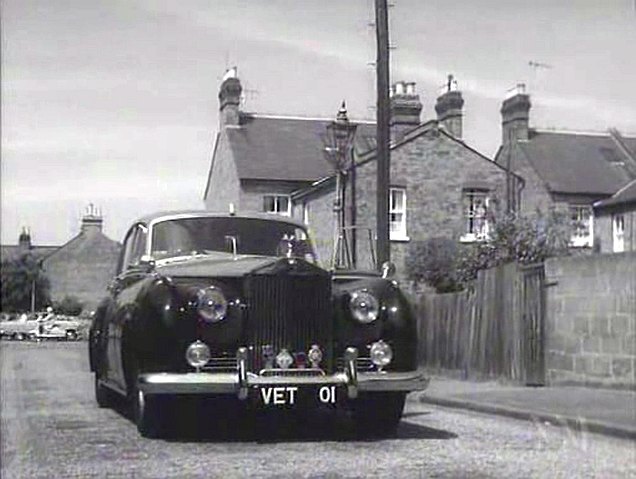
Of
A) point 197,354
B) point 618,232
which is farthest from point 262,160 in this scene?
point 618,232

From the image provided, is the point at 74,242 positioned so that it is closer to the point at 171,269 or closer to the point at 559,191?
the point at 171,269

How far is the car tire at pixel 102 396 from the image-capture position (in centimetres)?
658

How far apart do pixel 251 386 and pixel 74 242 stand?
1358 mm

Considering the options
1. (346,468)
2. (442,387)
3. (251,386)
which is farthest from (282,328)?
(442,387)

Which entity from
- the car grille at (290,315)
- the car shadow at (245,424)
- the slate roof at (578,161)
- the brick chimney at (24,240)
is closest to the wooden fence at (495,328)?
the car shadow at (245,424)

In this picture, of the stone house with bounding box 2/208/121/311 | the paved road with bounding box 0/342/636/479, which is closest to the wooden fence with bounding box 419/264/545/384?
the paved road with bounding box 0/342/636/479

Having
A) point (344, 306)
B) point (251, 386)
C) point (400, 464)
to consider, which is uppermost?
point (344, 306)

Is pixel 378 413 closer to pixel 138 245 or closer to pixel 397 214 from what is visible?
pixel 397 214

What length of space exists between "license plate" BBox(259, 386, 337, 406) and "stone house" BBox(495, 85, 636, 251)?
129 centimetres

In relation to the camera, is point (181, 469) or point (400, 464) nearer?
point (181, 469)

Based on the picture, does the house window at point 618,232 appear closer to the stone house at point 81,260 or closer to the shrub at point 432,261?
the shrub at point 432,261

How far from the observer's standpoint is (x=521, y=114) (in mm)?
4859

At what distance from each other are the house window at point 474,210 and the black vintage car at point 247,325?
485 millimetres

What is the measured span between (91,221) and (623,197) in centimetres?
280
